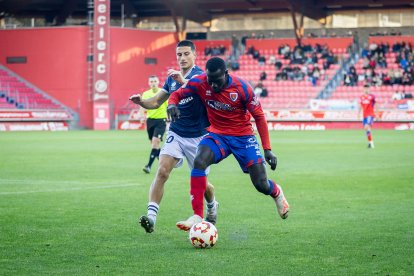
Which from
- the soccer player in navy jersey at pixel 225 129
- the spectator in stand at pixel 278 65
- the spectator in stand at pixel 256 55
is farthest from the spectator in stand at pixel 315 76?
the soccer player in navy jersey at pixel 225 129

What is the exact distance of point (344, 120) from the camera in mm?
51344

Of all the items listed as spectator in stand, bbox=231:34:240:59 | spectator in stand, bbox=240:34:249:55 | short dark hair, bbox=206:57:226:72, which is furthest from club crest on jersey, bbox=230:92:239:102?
spectator in stand, bbox=240:34:249:55

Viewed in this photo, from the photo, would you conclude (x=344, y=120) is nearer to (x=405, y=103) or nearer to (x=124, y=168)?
(x=405, y=103)

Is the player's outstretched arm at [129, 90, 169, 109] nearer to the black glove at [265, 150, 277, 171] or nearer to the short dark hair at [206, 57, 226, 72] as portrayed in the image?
the short dark hair at [206, 57, 226, 72]

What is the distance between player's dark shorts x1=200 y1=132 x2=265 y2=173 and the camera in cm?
955

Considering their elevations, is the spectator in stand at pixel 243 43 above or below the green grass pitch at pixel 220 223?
above

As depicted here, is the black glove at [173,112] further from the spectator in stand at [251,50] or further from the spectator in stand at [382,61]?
the spectator in stand at [251,50]

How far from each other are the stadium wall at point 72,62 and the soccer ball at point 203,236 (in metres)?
45.6

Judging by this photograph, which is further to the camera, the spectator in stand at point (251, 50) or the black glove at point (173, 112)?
the spectator in stand at point (251, 50)

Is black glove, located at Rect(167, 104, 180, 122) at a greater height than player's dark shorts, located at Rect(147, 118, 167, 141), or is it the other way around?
black glove, located at Rect(167, 104, 180, 122)

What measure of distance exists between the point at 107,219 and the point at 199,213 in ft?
6.99

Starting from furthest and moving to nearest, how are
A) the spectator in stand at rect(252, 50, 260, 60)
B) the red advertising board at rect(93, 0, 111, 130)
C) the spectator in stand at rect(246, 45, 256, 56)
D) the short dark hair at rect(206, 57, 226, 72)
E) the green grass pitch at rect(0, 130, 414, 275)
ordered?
the spectator in stand at rect(246, 45, 256, 56) < the spectator in stand at rect(252, 50, 260, 60) < the red advertising board at rect(93, 0, 111, 130) < the short dark hair at rect(206, 57, 226, 72) < the green grass pitch at rect(0, 130, 414, 275)

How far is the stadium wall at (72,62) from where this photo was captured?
54.6 meters

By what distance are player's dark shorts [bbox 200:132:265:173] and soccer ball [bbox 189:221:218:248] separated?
1014 millimetres
